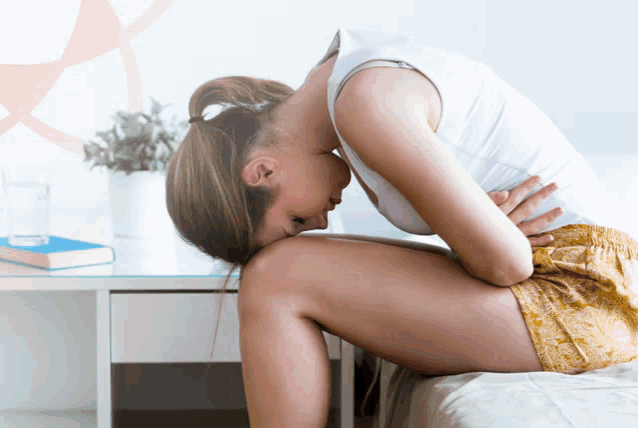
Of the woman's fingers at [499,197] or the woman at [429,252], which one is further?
the woman's fingers at [499,197]

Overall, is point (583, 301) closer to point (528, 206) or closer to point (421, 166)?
point (528, 206)

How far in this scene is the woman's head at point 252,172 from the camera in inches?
40.6

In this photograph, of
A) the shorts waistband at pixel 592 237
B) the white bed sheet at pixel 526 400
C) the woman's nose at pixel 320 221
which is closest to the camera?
the white bed sheet at pixel 526 400

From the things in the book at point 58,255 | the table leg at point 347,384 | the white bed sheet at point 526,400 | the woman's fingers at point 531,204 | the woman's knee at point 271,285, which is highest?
the woman's fingers at point 531,204

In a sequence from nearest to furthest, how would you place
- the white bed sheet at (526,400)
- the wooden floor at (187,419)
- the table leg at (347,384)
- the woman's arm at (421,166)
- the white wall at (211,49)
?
the white bed sheet at (526,400) → the woman's arm at (421,166) → the table leg at (347,384) → the wooden floor at (187,419) → the white wall at (211,49)

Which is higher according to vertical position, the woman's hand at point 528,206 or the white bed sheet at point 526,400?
the woman's hand at point 528,206

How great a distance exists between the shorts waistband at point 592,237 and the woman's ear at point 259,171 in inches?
16.4

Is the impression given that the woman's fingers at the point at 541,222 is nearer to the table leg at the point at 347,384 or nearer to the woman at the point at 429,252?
the woman at the point at 429,252

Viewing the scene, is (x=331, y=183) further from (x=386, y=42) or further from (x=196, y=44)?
(x=196, y=44)

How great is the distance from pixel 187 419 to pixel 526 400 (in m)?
1.05

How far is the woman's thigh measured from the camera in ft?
2.93

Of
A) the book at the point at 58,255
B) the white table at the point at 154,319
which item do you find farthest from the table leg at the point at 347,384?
the book at the point at 58,255

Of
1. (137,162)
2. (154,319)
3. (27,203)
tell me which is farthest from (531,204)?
(27,203)

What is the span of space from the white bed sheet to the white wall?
985 millimetres
